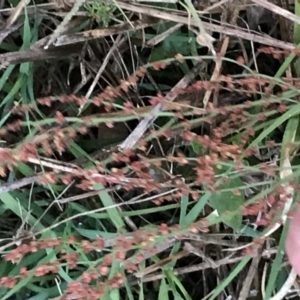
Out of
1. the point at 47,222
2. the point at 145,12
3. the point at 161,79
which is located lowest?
the point at 47,222

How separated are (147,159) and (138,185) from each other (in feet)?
0.17

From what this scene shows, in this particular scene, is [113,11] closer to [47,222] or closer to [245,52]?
[245,52]

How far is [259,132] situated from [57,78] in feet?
0.90

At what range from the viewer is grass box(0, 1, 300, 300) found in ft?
2.11

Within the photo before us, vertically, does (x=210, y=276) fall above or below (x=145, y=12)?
below

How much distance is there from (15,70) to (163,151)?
22 cm

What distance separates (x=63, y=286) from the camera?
0.75 metres

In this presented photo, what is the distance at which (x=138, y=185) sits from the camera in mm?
601

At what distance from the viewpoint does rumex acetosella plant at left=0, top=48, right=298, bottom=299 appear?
1.97 feet

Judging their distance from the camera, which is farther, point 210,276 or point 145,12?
point 210,276

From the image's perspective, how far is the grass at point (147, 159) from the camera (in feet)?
2.11

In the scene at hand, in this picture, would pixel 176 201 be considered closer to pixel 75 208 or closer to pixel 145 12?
pixel 75 208

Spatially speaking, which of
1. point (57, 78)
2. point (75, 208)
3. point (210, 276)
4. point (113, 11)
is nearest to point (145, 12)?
point (113, 11)

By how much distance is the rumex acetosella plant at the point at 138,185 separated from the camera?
23.6 inches
